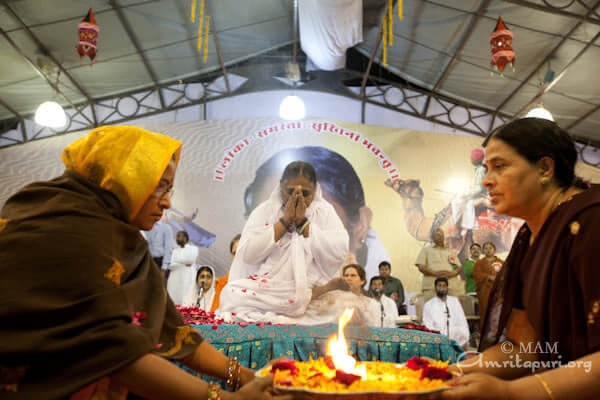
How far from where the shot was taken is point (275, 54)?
31.3ft

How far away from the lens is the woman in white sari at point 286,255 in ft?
13.1

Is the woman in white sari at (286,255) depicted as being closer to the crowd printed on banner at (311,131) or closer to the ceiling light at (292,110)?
the ceiling light at (292,110)

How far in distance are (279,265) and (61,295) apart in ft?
11.3

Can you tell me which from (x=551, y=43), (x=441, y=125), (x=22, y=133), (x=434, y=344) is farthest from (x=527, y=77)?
(x=22, y=133)

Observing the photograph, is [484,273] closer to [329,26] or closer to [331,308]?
A: [331,308]

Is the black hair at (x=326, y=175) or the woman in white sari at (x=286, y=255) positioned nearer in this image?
the woman in white sari at (x=286, y=255)

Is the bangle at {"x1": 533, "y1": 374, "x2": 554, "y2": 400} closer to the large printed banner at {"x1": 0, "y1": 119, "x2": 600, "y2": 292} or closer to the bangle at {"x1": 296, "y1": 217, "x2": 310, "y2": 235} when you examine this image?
the bangle at {"x1": 296, "y1": 217, "x2": 310, "y2": 235}

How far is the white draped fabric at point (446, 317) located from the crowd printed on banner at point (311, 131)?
8.13 feet

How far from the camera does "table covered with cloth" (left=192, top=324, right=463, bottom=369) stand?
265cm

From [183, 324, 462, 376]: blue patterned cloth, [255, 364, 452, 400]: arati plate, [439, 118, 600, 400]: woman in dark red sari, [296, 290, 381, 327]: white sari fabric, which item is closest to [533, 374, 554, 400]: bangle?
[439, 118, 600, 400]: woman in dark red sari

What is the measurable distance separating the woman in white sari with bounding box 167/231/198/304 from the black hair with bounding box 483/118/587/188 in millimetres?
6521

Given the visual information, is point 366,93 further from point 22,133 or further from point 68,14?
point 22,133

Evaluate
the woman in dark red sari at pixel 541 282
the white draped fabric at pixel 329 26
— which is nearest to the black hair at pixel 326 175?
the white draped fabric at pixel 329 26

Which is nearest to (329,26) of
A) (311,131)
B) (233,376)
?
(311,131)
